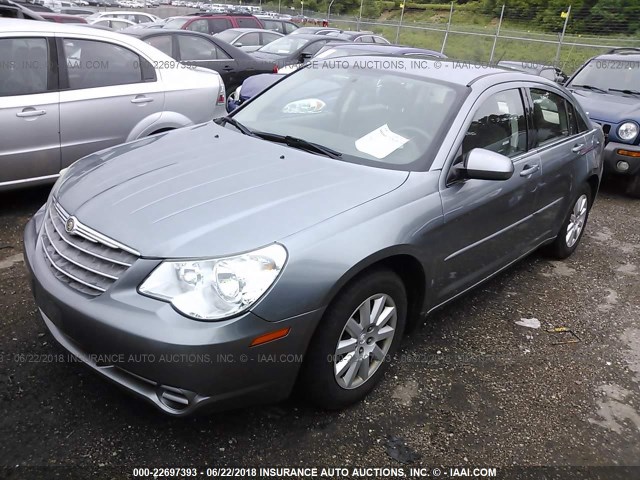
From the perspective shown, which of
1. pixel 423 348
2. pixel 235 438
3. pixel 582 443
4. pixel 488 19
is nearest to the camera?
pixel 235 438

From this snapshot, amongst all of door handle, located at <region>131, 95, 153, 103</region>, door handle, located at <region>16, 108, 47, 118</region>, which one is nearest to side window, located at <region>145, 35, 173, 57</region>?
door handle, located at <region>131, 95, 153, 103</region>

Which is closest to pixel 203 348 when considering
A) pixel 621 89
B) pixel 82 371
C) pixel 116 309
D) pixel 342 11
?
pixel 116 309

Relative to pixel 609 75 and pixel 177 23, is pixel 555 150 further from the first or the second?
pixel 177 23

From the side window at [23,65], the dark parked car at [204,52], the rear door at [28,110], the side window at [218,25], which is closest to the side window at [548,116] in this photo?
the rear door at [28,110]

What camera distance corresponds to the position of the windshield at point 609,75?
24.9 ft

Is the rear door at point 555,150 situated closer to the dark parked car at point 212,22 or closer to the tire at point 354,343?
the tire at point 354,343

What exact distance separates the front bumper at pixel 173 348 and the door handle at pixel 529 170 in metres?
2.00

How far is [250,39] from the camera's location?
45.0 ft

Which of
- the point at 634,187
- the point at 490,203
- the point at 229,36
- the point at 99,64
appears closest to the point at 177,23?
the point at 229,36

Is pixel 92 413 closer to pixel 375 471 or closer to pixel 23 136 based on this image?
pixel 375 471

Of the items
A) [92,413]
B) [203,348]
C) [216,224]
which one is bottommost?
[92,413]

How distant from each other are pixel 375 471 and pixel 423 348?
1.09 metres

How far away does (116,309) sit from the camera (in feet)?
7.32

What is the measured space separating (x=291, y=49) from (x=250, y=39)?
90.2 inches
